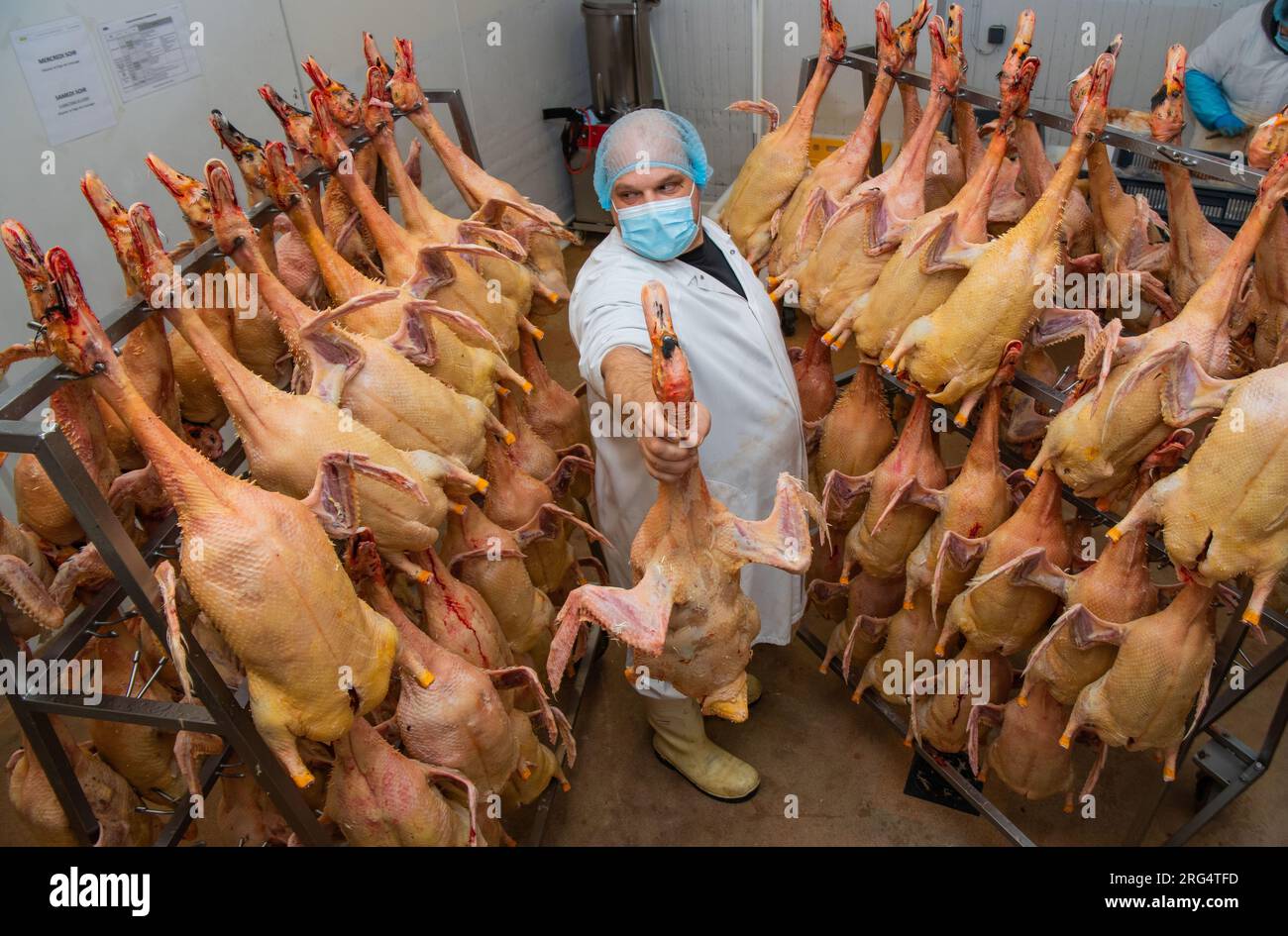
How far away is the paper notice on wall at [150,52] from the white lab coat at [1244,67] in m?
5.51

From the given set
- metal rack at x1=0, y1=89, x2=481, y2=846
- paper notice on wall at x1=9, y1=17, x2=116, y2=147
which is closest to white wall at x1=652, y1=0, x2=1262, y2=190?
paper notice on wall at x1=9, y1=17, x2=116, y2=147

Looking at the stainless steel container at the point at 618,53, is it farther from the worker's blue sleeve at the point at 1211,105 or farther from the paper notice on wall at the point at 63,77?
the paper notice on wall at the point at 63,77

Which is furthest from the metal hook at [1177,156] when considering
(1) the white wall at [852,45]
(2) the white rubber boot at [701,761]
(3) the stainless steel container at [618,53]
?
(3) the stainless steel container at [618,53]

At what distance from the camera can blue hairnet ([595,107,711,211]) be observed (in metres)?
2.76

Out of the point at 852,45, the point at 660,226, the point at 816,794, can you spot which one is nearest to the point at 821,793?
the point at 816,794

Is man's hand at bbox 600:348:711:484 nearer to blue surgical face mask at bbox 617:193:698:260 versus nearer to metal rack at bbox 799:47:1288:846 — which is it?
blue surgical face mask at bbox 617:193:698:260

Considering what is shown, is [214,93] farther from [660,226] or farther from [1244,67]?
[1244,67]

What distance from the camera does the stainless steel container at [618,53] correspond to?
7211mm

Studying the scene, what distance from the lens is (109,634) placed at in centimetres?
226

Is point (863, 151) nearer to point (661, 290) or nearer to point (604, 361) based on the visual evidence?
point (604, 361)

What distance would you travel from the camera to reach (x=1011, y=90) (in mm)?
2582

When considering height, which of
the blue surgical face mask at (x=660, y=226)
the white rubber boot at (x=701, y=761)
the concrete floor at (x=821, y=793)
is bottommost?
the concrete floor at (x=821, y=793)

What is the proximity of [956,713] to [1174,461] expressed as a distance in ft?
4.17
